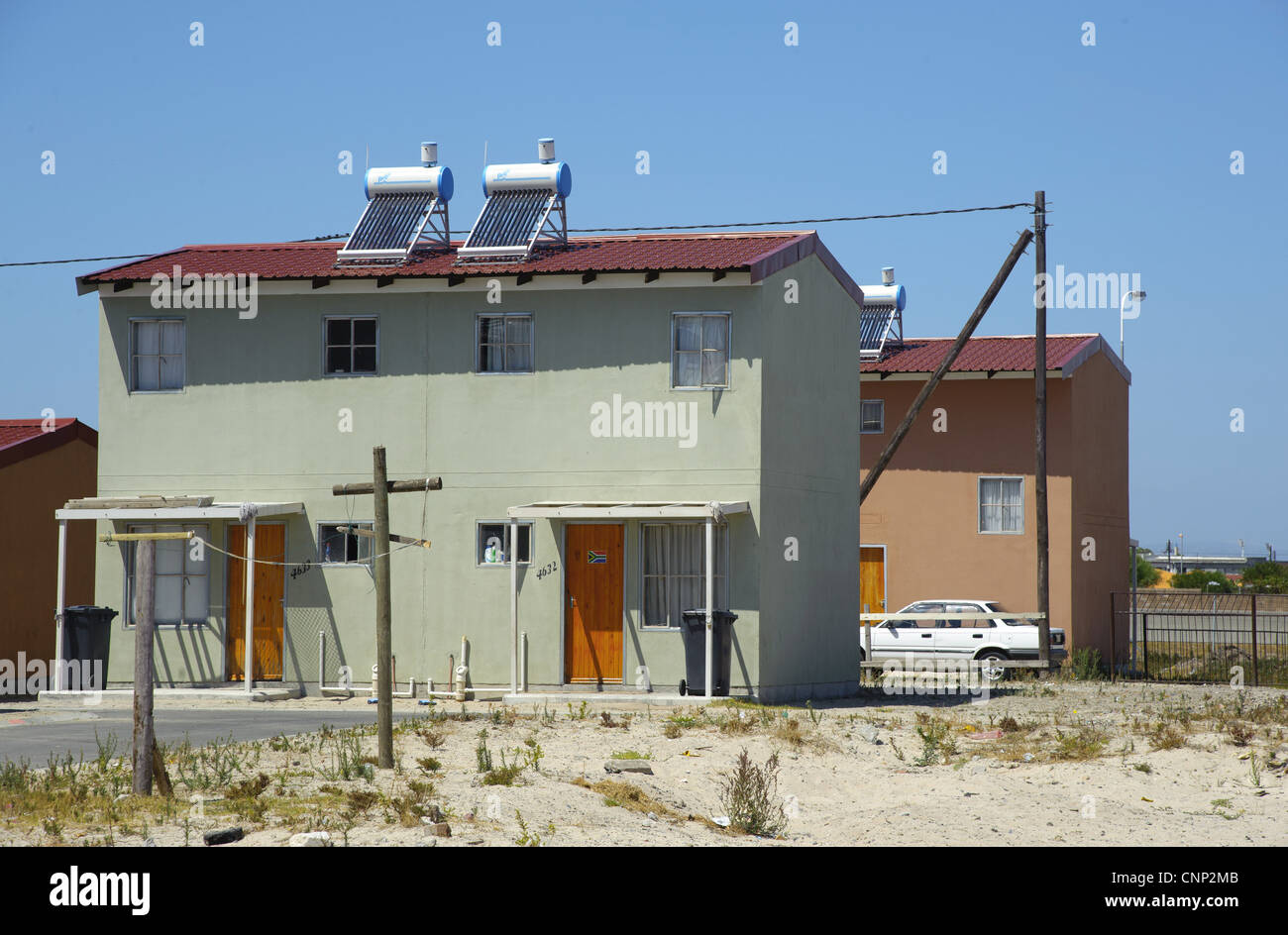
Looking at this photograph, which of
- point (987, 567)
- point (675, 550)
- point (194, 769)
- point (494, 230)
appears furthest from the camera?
point (987, 567)

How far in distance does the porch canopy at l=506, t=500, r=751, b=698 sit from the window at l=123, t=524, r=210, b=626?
4992mm

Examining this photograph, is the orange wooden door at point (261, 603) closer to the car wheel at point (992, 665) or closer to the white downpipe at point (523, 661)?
the white downpipe at point (523, 661)

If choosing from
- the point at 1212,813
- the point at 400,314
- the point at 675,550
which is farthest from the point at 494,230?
the point at 1212,813

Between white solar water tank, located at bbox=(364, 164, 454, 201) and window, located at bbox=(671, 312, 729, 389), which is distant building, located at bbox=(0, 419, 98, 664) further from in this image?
window, located at bbox=(671, 312, 729, 389)

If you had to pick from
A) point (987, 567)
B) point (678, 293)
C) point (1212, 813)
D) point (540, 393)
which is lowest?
point (1212, 813)

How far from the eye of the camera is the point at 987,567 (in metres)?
30.7

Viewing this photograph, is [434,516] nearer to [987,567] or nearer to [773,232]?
[773,232]

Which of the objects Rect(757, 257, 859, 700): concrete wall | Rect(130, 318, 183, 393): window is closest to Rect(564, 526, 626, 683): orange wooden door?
Rect(757, 257, 859, 700): concrete wall

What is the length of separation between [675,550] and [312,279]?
6.77 metres

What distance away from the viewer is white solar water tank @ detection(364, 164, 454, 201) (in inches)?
906

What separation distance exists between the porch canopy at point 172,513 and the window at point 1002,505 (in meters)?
15.4

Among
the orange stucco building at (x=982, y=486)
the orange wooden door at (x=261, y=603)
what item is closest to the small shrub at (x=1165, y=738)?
the orange wooden door at (x=261, y=603)

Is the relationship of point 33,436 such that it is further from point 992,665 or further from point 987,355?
point 987,355

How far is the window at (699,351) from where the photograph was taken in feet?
67.8
